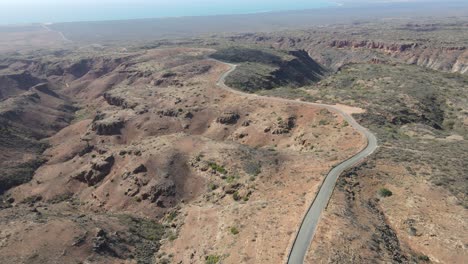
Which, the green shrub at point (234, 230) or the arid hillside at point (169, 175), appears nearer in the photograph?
the green shrub at point (234, 230)

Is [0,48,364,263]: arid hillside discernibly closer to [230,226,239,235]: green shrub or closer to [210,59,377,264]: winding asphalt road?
A: [230,226,239,235]: green shrub

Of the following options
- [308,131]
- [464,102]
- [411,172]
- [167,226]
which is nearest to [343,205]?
[411,172]

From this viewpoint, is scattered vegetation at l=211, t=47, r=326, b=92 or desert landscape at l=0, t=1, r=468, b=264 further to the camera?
scattered vegetation at l=211, t=47, r=326, b=92

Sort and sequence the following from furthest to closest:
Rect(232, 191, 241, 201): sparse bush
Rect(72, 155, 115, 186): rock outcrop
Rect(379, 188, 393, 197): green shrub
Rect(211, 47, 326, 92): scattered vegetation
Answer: Rect(211, 47, 326, 92): scattered vegetation < Rect(72, 155, 115, 186): rock outcrop < Rect(232, 191, 241, 201): sparse bush < Rect(379, 188, 393, 197): green shrub

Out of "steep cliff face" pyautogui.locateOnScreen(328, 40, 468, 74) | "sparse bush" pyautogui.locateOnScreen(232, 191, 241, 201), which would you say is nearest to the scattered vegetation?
"steep cliff face" pyautogui.locateOnScreen(328, 40, 468, 74)

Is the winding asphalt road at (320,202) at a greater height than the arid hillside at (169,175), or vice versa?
the winding asphalt road at (320,202)

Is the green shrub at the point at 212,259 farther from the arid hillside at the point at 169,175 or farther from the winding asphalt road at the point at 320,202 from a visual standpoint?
the winding asphalt road at the point at 320,202

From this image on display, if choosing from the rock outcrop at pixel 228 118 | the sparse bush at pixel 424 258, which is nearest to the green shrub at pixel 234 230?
the sparse bush at pixel 424 258

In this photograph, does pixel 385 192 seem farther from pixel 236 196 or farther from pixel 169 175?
pixel 169 175
